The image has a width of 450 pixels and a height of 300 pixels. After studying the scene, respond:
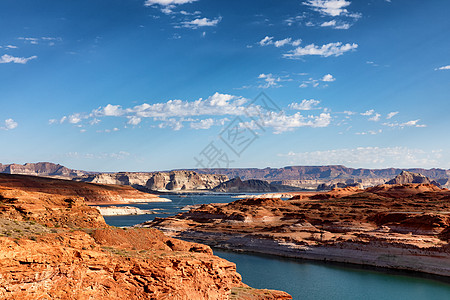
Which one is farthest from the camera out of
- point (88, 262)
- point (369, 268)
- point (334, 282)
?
point (369, 268)

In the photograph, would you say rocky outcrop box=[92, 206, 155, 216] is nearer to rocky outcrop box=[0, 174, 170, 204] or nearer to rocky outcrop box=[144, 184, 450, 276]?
rocky outcrop box=[0, 174, 170, 204]

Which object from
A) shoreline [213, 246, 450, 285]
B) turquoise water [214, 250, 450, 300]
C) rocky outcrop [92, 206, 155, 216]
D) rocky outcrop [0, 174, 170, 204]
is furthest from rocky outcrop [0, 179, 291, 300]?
rocky outcrop [0, 174, 170, 204]

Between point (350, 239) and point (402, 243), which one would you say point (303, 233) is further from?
point (402, 243)

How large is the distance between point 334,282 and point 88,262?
3377cm

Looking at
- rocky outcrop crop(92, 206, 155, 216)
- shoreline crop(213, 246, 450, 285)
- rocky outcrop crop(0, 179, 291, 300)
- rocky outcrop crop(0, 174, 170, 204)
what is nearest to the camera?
rocky outcrop crop(0, 179, 291, 300)

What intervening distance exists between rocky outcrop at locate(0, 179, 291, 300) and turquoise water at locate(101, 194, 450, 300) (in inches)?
454

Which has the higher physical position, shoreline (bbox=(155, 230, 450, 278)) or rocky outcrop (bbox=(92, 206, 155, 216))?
shoreline (bbox=(155, 230, 450, 278))

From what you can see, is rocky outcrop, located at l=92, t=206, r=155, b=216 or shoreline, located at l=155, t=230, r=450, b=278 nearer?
shoreline, located at l=155, t=230, r=450, b=278

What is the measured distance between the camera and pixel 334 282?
4291 cm

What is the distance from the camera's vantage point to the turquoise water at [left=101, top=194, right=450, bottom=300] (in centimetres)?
3869

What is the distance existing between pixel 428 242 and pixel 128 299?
4816 cm

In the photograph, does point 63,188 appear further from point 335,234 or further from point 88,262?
point 88,262

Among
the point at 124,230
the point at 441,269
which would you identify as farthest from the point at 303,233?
the point at 124,230

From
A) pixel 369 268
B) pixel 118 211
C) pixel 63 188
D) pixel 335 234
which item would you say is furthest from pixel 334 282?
pixel 63 188
